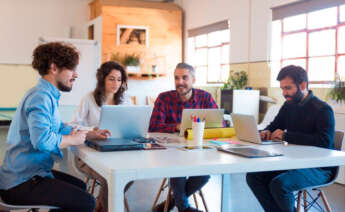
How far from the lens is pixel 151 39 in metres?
7.66

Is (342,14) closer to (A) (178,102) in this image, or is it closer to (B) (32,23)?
(A) (178,102)

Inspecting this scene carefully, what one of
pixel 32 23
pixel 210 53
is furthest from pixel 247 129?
pixel 32 23

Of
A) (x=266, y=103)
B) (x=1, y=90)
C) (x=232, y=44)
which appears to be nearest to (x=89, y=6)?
(x=1, y=90)

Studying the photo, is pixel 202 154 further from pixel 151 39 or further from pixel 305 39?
pixel 151 39

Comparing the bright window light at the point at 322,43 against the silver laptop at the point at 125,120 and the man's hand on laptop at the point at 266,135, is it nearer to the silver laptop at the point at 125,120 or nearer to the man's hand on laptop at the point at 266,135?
the man's hand on laptop at the point at 266,135

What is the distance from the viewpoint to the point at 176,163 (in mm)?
1545

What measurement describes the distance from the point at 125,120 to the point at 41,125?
1.72 feet

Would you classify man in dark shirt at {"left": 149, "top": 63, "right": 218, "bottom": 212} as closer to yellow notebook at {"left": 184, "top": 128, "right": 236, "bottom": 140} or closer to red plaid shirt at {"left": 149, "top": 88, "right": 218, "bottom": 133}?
red plaid shirt at {"left": 149, "top": 88, "right": 218, "bottom": 133}

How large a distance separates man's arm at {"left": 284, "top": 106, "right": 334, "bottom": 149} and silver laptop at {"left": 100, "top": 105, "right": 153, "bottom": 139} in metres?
0.91

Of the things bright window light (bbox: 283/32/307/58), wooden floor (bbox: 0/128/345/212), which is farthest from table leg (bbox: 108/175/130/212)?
bright window light (bbox: 283/32/307/58)

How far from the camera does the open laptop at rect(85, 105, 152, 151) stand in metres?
2.01

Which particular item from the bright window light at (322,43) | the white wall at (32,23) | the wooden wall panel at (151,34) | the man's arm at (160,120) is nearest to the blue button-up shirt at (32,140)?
the man's arm at (160,120)

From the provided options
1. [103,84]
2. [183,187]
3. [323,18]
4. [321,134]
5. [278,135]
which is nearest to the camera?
[321,134]

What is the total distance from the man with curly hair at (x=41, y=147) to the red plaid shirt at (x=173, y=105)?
43.6 inches
